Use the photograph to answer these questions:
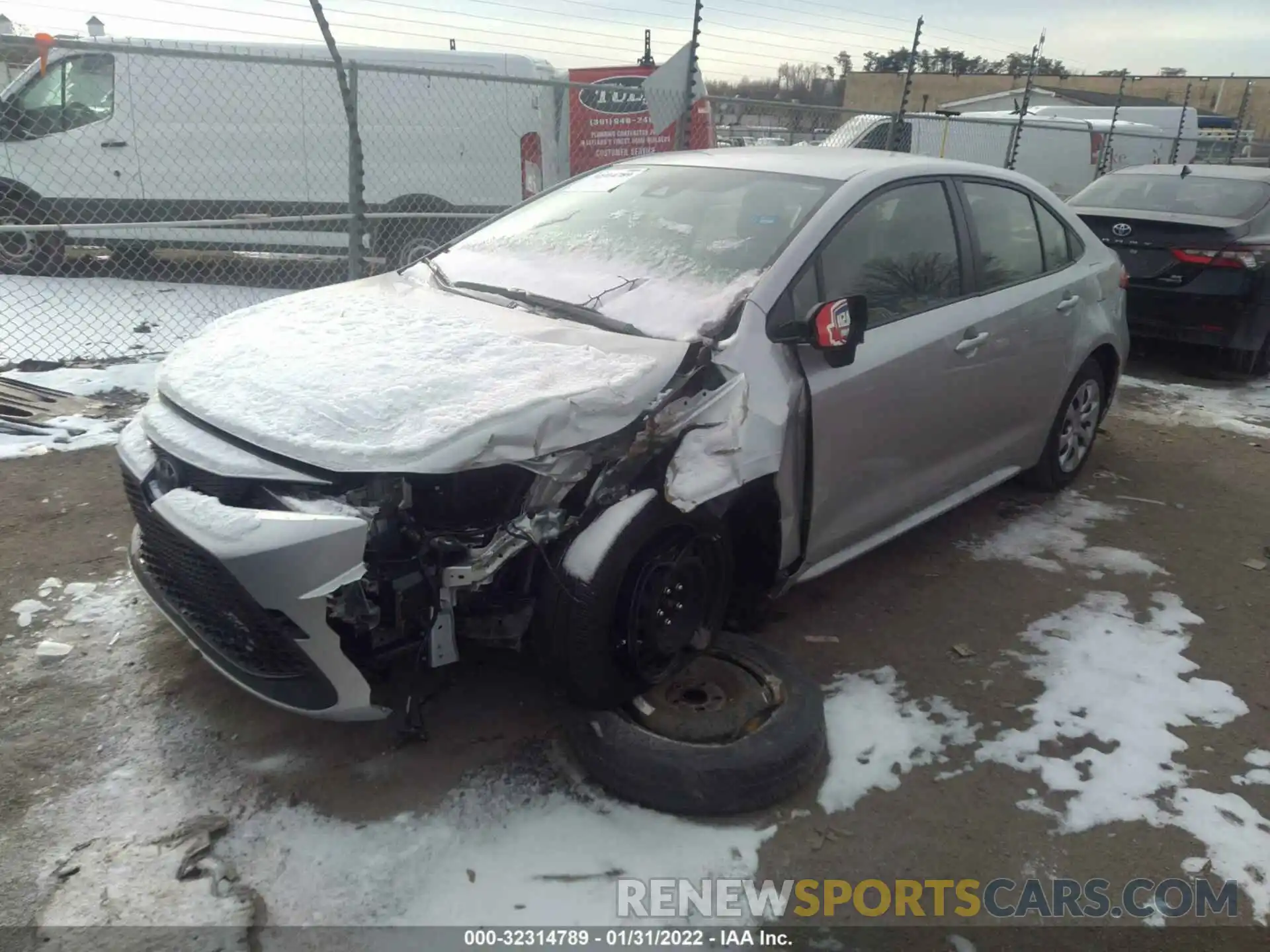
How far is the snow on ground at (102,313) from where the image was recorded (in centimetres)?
648

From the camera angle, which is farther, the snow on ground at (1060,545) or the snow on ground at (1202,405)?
the snow on ground at (1202,405)

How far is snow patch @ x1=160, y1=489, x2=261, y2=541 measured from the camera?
2178 mm

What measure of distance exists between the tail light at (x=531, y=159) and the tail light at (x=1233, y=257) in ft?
18.8

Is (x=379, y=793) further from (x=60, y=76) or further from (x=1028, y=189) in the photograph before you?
(x=60, y=76)

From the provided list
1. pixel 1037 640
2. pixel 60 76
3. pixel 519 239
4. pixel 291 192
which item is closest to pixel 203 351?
pixel 519 239

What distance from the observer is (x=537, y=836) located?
94.5 inches

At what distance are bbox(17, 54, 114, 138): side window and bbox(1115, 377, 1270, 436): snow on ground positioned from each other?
916 centimetres

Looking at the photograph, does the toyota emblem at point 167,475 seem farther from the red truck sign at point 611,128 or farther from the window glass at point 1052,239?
the red truck sign at point 611,128

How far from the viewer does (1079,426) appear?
4.80 metres

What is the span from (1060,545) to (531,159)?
6.64 meters

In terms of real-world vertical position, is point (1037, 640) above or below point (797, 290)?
below

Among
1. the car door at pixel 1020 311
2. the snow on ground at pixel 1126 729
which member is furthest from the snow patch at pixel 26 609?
the car door at pixel 1020 311

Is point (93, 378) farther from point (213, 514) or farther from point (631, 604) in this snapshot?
point (631, 604)

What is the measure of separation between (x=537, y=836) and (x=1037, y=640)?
210cm
